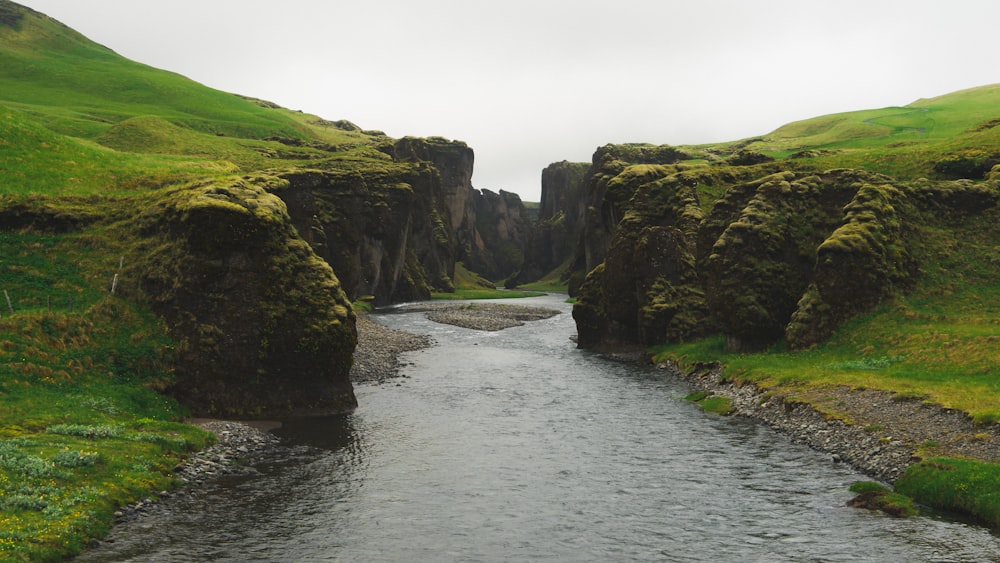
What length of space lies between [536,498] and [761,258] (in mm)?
42589

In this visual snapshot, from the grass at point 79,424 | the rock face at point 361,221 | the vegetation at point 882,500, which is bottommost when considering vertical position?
the vegetation at point 882,500

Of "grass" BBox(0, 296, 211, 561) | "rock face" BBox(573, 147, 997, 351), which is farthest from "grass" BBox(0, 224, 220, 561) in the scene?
"rock face" BBox(573, 147, 997, 351)

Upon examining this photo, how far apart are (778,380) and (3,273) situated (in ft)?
175

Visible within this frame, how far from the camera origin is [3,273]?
46.1 meters

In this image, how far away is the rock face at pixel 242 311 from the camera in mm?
43594

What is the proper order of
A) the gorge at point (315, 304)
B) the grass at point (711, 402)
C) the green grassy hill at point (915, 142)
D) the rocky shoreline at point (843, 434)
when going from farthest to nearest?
the green grassy hill at point (915, 142)
the grass at point (711, 402)
the gorge at point (315, 304)
the rocky shoreline at point (843, 434)

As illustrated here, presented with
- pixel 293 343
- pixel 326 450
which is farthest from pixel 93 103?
pixel 326 450

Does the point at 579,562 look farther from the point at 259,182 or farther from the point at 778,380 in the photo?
the point at 259,182

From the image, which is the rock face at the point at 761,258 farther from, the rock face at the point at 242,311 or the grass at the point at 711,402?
the rock face at the point at 242,311

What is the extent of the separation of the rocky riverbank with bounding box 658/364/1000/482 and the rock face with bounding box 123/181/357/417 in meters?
28.6

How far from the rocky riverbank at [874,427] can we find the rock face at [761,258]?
49.9 ft

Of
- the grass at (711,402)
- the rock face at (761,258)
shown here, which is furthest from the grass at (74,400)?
the rock face at (761,258)

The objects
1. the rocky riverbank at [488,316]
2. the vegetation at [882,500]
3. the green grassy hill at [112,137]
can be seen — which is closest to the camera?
the vegetation at [882,500]

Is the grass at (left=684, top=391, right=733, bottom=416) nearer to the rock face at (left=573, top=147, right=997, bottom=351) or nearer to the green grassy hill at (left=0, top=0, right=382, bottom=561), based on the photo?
the rock face at (left=573, top=147, right=997, bottom=351)
